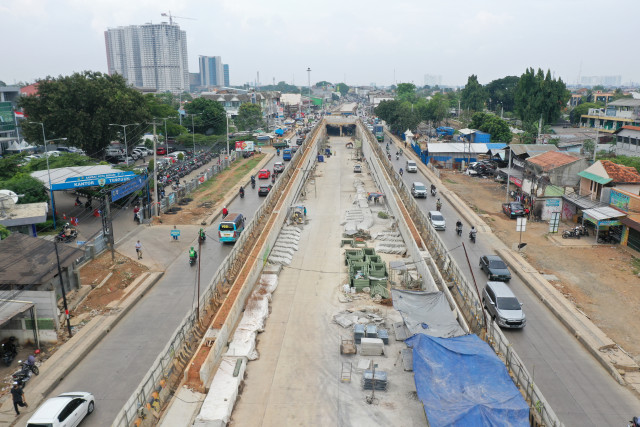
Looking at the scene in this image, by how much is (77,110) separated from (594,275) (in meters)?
46.3

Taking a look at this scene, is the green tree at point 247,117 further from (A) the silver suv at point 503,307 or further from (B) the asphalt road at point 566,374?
(A) the silver suv at point 503,307

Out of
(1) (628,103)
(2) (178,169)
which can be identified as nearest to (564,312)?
(2) (178,169)

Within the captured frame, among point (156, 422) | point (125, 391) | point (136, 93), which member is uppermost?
point (136, 93)

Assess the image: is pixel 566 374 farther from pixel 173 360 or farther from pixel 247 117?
pixel 247 117

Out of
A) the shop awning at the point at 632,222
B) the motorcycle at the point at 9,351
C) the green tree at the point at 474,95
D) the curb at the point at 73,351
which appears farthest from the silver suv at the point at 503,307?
the green tree at the point at 474,95

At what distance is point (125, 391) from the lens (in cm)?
1537

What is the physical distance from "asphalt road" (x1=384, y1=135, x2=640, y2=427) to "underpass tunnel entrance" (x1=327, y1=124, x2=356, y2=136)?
86.7 m

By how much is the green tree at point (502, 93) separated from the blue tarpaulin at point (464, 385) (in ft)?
373

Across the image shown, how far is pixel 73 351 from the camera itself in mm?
17516

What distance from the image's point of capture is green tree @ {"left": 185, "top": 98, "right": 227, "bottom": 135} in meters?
81.7

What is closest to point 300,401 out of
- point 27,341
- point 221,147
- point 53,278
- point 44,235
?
point 27,341

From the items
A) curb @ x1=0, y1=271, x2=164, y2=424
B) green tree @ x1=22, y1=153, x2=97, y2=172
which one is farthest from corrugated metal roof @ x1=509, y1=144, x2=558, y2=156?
green tree @ x1=22, y1=153, x2=97, y2=172

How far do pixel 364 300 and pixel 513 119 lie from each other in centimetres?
9598

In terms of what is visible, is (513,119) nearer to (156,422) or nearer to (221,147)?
(221,147)
